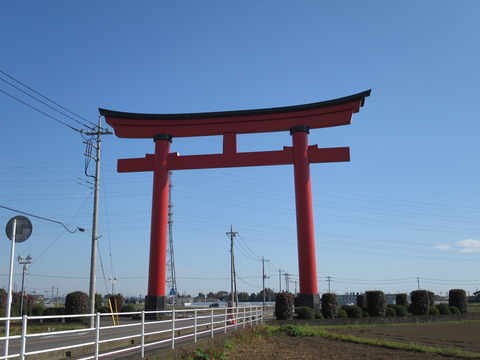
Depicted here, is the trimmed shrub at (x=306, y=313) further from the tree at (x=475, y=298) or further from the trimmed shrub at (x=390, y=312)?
the tree at (x=475, y=298)

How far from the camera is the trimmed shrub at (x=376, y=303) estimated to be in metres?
26.2

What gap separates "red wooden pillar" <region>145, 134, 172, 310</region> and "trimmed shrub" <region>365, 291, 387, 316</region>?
40.4 feet

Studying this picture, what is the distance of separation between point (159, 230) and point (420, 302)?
57.9 feet

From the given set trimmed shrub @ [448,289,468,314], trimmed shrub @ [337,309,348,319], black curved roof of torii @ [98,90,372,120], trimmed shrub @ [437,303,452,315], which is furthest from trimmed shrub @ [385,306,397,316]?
black curved roof of torii @ [98,90,372,120]

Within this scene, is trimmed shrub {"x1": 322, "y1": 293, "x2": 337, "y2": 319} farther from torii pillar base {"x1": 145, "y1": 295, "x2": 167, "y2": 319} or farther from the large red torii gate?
torii pillar base {"x1": 145, "y1": 295, "x2": 167, "y2": 319}

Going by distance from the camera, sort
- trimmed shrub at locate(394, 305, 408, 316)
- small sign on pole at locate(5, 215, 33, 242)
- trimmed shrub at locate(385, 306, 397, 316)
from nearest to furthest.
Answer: small sign on pole at locate(5, 215, 33, 242), trimmed shrub at locate(385, 306, 397, 316), trimmed shrub at locate(394, 305, 408, 316)

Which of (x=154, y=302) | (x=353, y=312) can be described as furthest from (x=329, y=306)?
(x=154, y=302)

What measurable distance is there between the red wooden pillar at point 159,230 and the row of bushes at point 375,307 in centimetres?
→ 622

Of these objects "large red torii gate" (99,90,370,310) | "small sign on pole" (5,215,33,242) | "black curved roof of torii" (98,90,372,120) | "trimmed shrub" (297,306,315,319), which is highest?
"black curved roof of torii" (98,90,372,120)

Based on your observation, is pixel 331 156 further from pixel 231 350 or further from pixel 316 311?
pixel 231 350

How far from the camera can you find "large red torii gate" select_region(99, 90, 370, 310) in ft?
74.3

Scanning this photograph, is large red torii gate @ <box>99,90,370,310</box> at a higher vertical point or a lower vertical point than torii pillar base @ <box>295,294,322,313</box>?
higher

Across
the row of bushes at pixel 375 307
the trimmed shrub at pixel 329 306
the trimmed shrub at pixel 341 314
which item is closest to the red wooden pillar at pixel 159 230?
the row of bushes at pixel 375 307

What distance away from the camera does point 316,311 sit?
22828 mm
